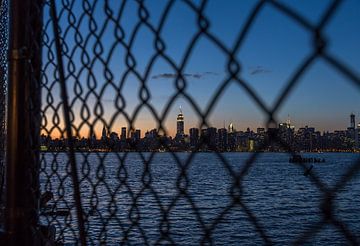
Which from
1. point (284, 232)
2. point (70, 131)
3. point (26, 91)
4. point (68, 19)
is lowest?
point (284, 232)

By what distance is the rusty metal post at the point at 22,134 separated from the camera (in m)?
2.30

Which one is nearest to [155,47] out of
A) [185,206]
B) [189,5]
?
[189,5]

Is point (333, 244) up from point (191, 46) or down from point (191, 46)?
down

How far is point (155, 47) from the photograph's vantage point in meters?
1.60

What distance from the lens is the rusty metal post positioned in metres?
2.30

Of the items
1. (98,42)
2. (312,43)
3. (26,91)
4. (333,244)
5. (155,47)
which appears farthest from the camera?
(333,244)

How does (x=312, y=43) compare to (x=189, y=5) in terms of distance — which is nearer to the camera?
(x=312, y=43)

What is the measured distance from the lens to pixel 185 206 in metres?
49.1

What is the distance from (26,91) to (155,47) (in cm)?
107

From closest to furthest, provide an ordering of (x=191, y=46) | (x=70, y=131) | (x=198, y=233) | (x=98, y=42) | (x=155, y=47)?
(x=191, y=46), (x=155, y=47), (x=98, y=42), (x=70, y=131), (x=198, y=233)

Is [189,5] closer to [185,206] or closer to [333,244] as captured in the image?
[333,244]

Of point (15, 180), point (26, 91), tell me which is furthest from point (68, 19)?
point (15, 180)

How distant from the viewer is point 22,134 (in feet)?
7.66

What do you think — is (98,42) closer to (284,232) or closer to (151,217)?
(284,232)
